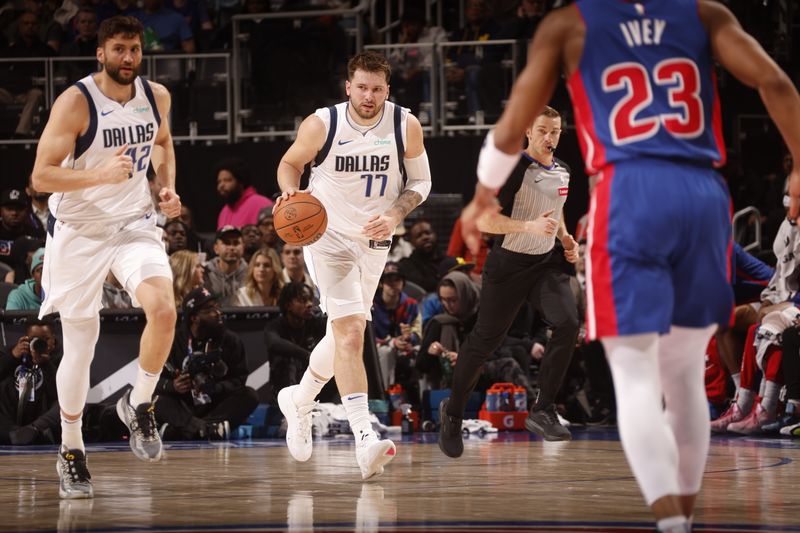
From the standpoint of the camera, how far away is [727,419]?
11.2 metres

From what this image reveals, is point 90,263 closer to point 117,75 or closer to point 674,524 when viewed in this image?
point 117,75

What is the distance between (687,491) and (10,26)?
14320mm

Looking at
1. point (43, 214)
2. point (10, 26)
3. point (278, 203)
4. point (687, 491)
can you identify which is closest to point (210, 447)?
point (278, 203)

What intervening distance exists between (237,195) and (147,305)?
733cm

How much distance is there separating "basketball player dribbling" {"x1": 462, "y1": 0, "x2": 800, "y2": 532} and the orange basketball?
→ 9.76 feet

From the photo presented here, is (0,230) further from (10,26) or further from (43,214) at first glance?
(10,26)

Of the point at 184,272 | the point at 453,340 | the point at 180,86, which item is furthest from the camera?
the point at 180,86

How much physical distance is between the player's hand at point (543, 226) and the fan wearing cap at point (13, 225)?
284 inches

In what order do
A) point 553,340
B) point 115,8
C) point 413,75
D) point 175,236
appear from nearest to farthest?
point 553,340 → point 175,236 → point 413,75 → point 115,8

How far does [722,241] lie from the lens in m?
4.19

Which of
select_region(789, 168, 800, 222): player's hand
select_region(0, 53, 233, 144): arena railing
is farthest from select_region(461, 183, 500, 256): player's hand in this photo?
select_region(0, 53, 233, 144): arena railing

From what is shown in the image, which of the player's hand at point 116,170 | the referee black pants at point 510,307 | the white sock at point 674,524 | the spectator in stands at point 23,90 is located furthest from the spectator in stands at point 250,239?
the white sock at point 674,524

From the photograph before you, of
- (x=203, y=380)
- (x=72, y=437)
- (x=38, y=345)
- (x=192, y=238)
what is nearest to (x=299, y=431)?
(x=72, y=437)

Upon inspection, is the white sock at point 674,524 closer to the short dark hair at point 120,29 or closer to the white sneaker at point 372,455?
the white sneaker at point 372,455
